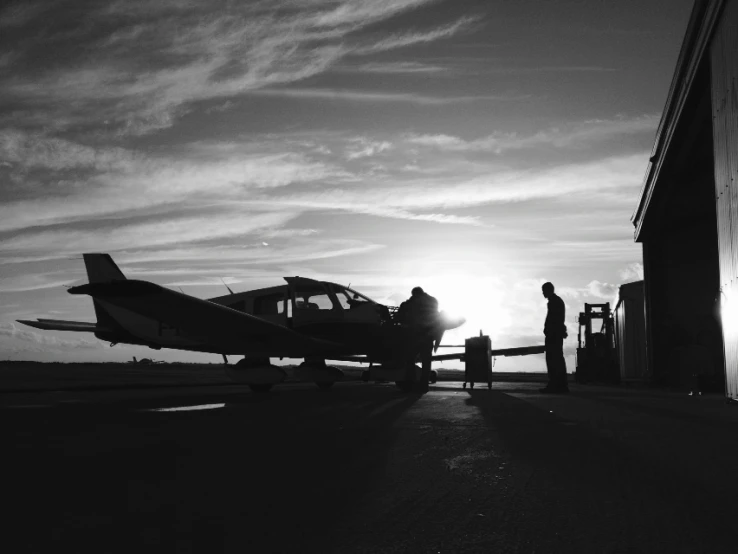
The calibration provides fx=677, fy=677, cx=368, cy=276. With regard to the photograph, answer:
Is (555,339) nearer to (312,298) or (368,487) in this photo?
(312,298)

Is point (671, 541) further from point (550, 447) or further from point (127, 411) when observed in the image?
point (127, 411)

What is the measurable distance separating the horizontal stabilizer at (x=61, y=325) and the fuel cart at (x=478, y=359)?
865cm

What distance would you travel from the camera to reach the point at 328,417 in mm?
7336

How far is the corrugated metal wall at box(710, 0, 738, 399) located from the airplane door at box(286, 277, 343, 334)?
6890 millimetres

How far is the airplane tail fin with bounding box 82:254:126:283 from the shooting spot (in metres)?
16.4

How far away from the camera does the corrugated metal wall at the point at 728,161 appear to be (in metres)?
9.74

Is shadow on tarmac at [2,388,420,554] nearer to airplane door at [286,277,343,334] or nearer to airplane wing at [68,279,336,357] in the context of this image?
airplane wing at [68,279,336,357]

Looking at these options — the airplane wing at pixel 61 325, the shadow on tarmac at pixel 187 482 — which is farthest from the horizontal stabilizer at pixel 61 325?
the shadow on tarmac at pixel 187 482

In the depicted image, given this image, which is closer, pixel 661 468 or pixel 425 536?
pixel 425 536

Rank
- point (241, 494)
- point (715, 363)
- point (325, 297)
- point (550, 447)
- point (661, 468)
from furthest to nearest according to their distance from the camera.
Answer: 1. point (715, 363)
2. point (325, 297)
3. point (550, 447)
4. point (661, 468)
5. point (241, 494)

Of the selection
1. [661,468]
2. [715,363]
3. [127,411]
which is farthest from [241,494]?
[715,363]

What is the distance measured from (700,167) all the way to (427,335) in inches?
331

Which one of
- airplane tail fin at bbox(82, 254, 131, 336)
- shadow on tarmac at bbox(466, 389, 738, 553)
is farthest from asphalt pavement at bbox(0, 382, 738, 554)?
airplane tail fin at bbox(82, 254, 131, 336)

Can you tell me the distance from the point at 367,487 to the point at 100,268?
14.8 meters
